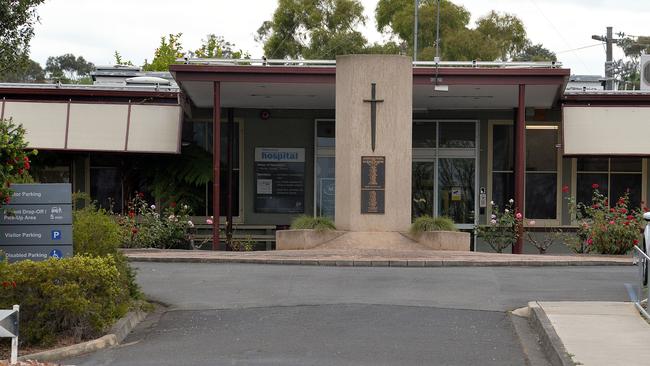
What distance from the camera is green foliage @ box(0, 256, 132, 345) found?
10.7 m

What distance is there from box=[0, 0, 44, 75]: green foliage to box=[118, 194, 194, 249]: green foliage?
429cm

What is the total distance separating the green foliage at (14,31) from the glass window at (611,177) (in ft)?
51.0

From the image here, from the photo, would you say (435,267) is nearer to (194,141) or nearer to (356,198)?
(356,198)

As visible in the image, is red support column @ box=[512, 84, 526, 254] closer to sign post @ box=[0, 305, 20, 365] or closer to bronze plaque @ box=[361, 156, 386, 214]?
bronze plaque @ box=[361, 156, 386, 214]

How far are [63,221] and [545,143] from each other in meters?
19.1

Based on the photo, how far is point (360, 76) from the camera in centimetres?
2270

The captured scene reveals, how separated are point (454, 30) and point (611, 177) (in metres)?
32.1

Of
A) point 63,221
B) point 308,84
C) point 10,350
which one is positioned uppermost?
point 308,84

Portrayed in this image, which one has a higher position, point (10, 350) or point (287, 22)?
point (287, 22)

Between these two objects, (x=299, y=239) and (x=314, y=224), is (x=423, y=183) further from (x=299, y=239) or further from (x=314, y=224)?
(x=299, y=239)

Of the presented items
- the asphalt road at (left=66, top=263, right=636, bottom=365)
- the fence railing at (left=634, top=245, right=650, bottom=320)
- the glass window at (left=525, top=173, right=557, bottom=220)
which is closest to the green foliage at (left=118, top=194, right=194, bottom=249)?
the asphalt road at (left=66, top=263, right=636, bottom=365)

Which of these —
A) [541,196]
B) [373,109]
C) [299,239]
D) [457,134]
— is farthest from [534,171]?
[299,239]

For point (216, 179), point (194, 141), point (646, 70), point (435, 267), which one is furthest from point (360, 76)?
point (646, 70)

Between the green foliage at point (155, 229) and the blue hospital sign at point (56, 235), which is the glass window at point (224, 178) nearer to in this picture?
the green foliage at point (155, 229)
